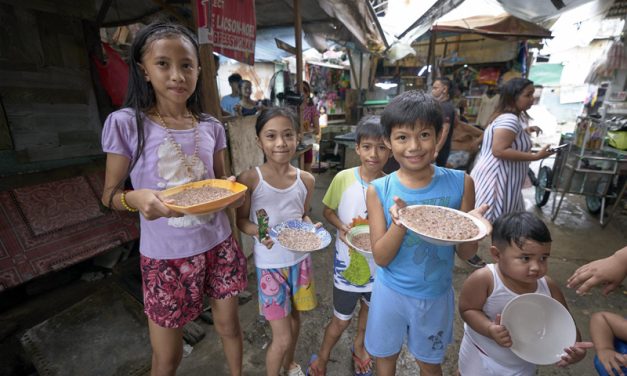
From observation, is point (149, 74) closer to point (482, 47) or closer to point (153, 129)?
point (153, 129)

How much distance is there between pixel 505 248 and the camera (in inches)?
57.7

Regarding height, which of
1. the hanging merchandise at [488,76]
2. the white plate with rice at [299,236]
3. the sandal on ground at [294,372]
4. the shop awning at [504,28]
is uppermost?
the shop awning at [504,28]

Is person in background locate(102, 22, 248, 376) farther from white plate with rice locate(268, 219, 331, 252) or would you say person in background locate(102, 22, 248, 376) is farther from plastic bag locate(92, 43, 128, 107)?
plastic bag locate(92, 43, 128, 107)

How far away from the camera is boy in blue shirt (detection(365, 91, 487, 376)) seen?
1.34 meters

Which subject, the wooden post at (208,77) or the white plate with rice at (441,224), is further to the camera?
the wooden post at (208,77)

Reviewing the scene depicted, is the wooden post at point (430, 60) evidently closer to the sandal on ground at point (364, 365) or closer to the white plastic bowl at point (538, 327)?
the white plastic bowl at point (538, 327)

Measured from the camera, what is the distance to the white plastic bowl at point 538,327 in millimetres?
1356

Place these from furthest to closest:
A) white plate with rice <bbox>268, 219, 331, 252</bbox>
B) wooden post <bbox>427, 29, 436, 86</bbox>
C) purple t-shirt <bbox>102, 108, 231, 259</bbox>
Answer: wooden post <bbox>427, 29, 436, 86</bbox>
white plate with rice <bbox>268, 219, 331, 252</bbox>
purple t-shirt <bbox>102, 108, 231, 259</bbox>

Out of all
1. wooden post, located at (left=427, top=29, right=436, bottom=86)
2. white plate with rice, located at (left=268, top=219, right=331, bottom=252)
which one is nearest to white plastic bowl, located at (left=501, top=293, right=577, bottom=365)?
white plate with rice, located at (left=268, top=219, right=331, bottom=252)

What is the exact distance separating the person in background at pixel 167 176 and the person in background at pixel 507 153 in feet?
8.19

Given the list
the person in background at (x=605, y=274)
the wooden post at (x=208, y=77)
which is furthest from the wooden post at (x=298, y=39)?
the person in background at (x=605, y=274)

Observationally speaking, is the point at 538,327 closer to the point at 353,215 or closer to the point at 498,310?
the point at 498,310

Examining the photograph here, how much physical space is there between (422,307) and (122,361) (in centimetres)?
227

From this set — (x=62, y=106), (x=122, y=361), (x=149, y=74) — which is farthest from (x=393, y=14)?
(x=122, y=361)
